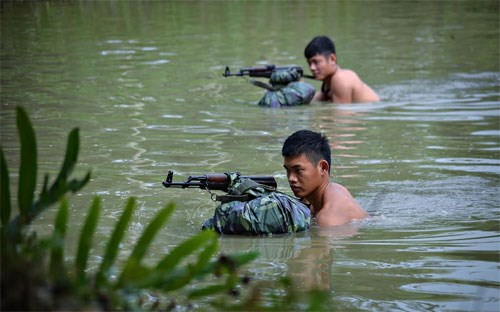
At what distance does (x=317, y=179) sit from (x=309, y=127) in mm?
3810

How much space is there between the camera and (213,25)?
20.3m

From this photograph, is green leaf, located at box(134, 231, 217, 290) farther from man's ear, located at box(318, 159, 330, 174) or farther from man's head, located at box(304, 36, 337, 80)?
man's head, located at box(304, 36, 337, 80)

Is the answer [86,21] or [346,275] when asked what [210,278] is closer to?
[346,275]

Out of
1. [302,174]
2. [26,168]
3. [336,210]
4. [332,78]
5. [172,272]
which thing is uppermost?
[26,168]

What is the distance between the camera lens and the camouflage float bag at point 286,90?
11.2 m

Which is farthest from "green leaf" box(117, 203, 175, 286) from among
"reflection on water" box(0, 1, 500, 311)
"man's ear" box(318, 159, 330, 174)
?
"man's ear" box(318, 159, 330, 174)

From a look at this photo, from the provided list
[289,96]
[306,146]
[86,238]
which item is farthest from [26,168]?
[289,96]

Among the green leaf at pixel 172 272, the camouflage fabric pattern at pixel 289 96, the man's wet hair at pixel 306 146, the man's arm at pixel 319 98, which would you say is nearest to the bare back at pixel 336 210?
the man's wet hair at pixel 306 146

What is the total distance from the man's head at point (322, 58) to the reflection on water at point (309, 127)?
495mm

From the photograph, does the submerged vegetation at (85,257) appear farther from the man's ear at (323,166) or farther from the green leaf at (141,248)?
the man's ear at (323,166)

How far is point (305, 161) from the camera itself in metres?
6.10

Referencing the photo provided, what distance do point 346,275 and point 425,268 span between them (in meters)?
0.43

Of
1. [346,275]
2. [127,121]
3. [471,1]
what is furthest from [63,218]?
[471,1]

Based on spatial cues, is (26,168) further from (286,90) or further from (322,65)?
(322,65)
